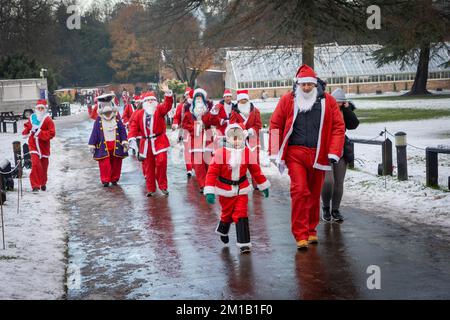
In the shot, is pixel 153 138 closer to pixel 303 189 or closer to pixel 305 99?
pixel 305 99

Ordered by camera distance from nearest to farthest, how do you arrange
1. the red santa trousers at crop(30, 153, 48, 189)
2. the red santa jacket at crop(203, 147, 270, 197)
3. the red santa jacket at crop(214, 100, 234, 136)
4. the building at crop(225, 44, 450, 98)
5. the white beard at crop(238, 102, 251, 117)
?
1. the red santa jacket at crop(203, 147, 270, 197)
2. the white beard at crop(238, 102, 251, 117)
3. the red santa jacket at crop(214, 100, 234, 136)
4. the red santa trousers at crop(30, 153, 48, 189)
5. the building at crop(225, 44, 450, 98)

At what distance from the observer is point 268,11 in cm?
2183

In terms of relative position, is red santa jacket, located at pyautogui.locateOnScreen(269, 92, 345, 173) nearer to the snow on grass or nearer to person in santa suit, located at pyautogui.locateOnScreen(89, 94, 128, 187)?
the snow on grass

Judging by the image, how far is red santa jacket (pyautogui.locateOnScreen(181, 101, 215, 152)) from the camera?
1500cm

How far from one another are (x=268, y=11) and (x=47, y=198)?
1055 cm

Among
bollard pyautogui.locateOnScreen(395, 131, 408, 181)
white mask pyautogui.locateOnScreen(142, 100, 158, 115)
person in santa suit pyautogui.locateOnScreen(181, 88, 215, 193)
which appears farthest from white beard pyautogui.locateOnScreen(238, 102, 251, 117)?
bollard pyautogui.locateOnScreen(395, 131, 408, 181)

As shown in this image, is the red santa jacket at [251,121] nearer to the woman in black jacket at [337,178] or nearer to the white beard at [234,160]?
the woman in black jacket at [337,178]

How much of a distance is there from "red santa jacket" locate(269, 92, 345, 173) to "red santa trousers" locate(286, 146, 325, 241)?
90mm

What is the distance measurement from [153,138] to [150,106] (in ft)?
2.30

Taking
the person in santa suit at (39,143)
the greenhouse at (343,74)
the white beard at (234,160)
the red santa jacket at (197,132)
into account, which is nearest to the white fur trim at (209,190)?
the white beard at (234,160)

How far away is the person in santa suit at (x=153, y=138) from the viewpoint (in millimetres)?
13703

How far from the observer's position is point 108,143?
1522 centimetres

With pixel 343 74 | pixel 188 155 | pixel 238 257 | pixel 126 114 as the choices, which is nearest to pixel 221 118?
pixel 188 155

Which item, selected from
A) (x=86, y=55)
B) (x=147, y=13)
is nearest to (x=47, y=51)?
(x=86, y=55)
